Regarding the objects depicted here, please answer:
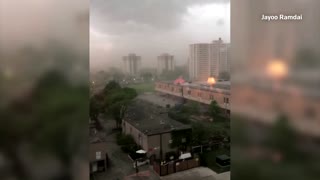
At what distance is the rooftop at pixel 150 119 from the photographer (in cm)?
183

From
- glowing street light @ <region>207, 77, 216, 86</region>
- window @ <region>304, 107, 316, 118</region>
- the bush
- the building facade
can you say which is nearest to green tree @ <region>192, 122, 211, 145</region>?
the building facade

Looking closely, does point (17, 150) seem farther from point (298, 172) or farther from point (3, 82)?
point (298, 172)

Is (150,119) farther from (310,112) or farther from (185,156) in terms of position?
(310,112)

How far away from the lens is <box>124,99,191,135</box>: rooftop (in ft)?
6.01

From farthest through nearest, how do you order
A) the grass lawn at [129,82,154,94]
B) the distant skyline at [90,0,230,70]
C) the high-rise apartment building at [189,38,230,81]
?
1. the high-rise apartment building at [189,38,230,81]
2. the grass lawn at [129,82,154,94]
3. the distant skyline at [90,0,230,70]

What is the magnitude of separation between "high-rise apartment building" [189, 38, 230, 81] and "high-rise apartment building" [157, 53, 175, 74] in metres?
0.14

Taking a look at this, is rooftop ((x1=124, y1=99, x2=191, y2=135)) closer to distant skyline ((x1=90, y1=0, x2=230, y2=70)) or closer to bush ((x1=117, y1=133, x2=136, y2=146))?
bush ((x1=117, y1=133, x2=136, y2=146))

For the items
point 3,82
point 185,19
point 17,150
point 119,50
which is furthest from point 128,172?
point 185,19

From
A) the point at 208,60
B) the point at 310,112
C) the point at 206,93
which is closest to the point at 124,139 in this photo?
the point at 206,93

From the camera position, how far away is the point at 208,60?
1.97 meters

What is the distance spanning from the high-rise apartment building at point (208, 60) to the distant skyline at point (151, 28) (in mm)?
41

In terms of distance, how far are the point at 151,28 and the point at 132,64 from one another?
0.87 feet

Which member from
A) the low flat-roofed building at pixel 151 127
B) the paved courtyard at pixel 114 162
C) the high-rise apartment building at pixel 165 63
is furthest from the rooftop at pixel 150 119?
the high-rise apartment building at pixel 165 63

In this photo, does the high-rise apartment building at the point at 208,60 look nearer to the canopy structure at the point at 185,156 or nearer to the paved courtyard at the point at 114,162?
the canopy structure at the point at 185,156
